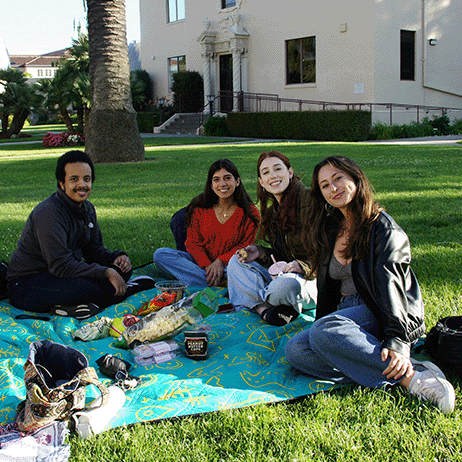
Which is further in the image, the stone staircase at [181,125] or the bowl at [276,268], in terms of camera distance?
the stone staircase at [181,125]

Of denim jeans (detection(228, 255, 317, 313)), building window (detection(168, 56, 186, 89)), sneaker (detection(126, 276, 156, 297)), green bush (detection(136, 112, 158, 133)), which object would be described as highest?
building window (detection(168, 56, 186, 89))

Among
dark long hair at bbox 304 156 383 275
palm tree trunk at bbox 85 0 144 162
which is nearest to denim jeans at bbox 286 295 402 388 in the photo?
dark long hair at bbox 304 156 383 275

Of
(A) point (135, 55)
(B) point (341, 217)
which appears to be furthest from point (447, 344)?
(A) point (135, 55)

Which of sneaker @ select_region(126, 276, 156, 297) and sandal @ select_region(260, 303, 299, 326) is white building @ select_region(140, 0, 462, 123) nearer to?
sneaker @ select_region(126, 276, 156, 297)

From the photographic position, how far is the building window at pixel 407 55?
2277 cm

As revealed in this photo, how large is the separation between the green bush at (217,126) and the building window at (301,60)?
3347mm

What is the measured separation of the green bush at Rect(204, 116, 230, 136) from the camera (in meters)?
25.3

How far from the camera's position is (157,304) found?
4.27 meters

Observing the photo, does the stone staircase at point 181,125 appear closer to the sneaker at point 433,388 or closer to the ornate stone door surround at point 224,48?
the ornate stone door surround at point 224,48

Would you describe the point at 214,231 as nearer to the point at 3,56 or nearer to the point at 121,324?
the point at 121,324

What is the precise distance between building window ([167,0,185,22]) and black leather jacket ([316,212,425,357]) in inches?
1160

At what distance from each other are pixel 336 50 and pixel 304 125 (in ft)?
11.7

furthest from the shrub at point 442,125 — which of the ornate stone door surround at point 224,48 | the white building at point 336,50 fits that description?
the ornate stone door surround at point 224,48

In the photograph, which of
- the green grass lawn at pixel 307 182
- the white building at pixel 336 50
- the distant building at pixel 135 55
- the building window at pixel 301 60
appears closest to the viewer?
the green grass lawn at pixel 307 182
